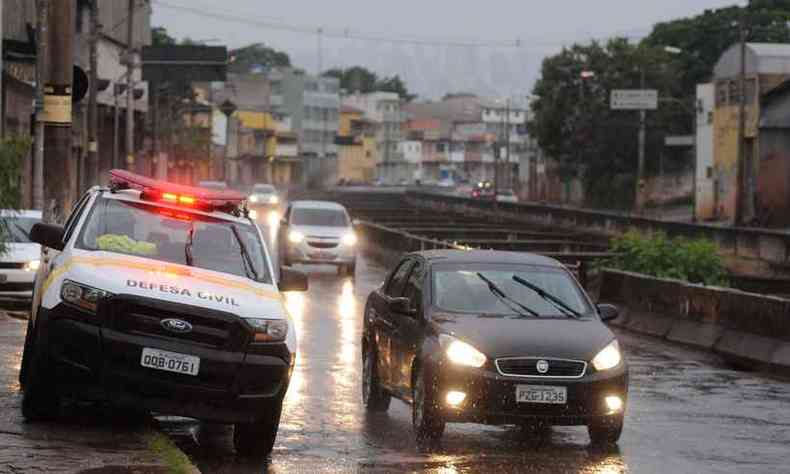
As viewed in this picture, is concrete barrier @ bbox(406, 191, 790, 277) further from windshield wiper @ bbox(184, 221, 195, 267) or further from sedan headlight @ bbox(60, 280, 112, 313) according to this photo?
sedan headlight @ bbox(60, 280, 112, 313)

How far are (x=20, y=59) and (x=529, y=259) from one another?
37.9m

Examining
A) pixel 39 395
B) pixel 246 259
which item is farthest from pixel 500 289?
pixel 39 395

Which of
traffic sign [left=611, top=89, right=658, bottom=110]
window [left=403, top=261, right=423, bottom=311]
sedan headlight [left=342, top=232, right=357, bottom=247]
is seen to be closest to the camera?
window [left=403, top=261, right=423, bottom=311]

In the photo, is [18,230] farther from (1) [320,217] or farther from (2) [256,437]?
(1) [320,217]

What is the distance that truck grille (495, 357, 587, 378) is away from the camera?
1373cm

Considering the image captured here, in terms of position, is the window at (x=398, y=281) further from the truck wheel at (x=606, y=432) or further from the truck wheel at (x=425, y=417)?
the truck wheel at (x=606, y=432)

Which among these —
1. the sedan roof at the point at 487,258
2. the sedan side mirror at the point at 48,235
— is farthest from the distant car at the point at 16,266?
the sedan side mirror at the point at 48,235

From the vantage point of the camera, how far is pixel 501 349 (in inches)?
543

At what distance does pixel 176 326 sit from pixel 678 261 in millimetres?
25286

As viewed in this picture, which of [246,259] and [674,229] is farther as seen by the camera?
[674,229]

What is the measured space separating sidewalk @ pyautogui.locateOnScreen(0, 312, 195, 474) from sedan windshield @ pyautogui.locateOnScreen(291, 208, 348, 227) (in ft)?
102

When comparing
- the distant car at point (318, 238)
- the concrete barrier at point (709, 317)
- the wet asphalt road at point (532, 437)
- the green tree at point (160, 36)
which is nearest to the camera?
the wet asphalt road at point (532, 437)

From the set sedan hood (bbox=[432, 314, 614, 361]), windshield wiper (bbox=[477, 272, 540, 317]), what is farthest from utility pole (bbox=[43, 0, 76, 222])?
sedan hood (bbox=[432, 314, 614, 361])

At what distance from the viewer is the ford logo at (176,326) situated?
12180mm
